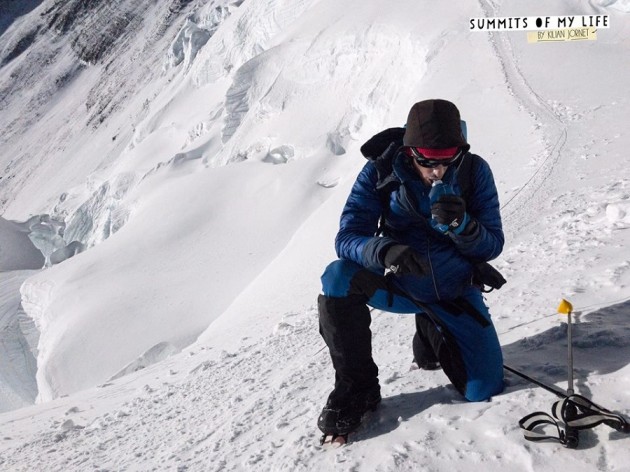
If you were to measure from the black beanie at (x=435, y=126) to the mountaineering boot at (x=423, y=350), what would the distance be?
2.68 feet

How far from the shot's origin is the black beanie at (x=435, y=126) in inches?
90.4

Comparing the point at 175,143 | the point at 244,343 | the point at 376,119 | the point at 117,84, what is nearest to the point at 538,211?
the point at 244,343

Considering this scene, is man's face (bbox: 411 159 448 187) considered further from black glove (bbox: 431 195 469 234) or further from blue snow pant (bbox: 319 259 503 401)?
blue snow pant (bbox: 319 259 503 401)

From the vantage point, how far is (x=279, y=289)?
27.3 feet

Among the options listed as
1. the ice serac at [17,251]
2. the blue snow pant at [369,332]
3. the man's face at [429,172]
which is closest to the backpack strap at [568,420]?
the blue snow pant at [369,332]

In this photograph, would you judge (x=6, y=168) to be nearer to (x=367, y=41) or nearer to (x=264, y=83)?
(x=264, y=83)

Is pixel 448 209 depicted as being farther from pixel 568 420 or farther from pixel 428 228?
pixel 568 420

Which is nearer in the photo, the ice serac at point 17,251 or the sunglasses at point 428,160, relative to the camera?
the sunglasses at point 428,160

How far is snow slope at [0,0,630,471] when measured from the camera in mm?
2555

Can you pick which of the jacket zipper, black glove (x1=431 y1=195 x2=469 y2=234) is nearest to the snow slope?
the jacket zipper

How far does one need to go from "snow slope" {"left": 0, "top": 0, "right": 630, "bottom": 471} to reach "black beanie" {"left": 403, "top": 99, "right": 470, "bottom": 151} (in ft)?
3.43

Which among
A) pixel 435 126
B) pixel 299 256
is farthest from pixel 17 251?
pixel 435 126

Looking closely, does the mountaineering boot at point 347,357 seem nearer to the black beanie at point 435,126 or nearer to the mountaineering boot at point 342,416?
the mountaineering boot at point 342,416

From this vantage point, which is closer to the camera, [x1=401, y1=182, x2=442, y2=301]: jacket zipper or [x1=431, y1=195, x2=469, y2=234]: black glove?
[x1=431, y1=195, x2=469, y2=234]: black glove
